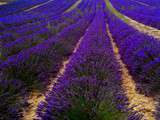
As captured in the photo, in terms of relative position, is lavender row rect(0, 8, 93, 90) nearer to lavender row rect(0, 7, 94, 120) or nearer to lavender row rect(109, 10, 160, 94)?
lavender row rect(0, 7, 94, 120)

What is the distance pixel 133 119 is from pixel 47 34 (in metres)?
8.05

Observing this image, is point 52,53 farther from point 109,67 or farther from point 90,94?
point 90,94

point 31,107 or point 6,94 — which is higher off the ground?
point 6,94

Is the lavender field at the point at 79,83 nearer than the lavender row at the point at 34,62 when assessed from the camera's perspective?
Yes

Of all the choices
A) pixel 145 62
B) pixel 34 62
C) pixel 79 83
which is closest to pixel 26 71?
pixel 34 62

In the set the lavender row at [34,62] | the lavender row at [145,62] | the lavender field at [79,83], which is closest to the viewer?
the lavender field at [79,83]

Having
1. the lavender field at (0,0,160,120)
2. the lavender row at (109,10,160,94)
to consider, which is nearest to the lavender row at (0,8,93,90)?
the lavender field at (0,0,160,120)

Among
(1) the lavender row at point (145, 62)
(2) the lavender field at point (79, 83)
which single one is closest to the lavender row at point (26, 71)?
A: (2) the lavender field at point (79, 83)

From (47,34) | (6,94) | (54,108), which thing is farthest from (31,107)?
(47,34)

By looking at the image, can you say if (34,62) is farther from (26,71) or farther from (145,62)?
(145,62)

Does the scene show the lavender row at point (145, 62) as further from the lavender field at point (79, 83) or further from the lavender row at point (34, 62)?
the lavender row at point (34, 62)

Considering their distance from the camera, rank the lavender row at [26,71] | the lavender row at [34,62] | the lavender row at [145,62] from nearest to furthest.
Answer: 1. the lavender row at [26,71]
2. the lavender row at [145,62]
3. the lavender row at [34,62]

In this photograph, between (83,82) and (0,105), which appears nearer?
(0,105)

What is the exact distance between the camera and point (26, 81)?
606cm
